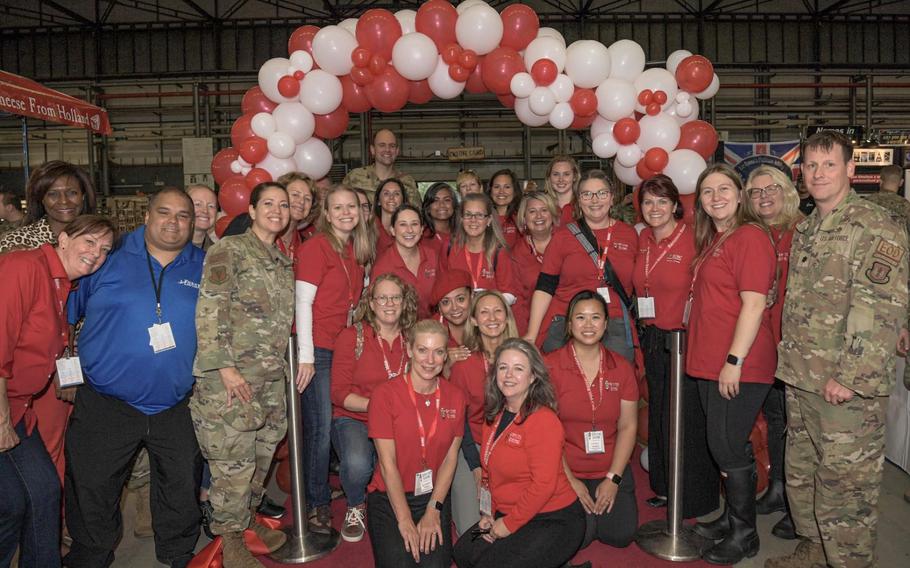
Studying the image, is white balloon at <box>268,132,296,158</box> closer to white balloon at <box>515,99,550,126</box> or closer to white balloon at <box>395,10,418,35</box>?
white balloon at <box>395,10,418,35</box>

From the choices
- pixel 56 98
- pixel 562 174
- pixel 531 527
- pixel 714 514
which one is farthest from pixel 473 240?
pixel 56 98

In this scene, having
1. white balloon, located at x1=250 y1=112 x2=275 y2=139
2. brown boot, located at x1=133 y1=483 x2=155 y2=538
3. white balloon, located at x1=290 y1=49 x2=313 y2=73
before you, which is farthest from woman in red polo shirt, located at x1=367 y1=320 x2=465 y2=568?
white balloon, located at x1=290 y1=49 x2=313 y2=73

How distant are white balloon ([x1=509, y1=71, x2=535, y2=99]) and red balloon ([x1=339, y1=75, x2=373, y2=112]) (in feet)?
4.13

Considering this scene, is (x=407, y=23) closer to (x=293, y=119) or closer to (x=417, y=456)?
(x=293, y=119)

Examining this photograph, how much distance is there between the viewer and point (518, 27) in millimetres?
4938

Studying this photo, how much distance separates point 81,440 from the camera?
2758mm

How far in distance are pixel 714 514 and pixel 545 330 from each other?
145 cm

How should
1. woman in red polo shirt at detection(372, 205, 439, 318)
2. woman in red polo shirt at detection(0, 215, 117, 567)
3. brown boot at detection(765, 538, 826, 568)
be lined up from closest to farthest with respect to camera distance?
woman in red polo shirt at detection(0, 215, 117, 567) → brown boot at detection(765, 538, 826, 568) → woman in red polo shirt at detection(372, 205, 439, 318)

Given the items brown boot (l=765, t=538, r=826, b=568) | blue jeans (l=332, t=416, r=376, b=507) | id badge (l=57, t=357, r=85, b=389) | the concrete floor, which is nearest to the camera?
id badge (l=57, t=357, r=85, b=389)

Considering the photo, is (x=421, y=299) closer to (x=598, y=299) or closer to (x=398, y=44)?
(x=598, y=299)

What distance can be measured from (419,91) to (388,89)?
1.20 ft

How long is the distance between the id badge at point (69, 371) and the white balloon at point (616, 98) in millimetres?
4075

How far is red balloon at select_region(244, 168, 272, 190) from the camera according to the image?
200 inches

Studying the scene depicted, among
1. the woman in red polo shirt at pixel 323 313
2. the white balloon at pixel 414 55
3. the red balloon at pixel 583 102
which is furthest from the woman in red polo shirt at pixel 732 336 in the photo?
the white balloon at pixel 414 55
